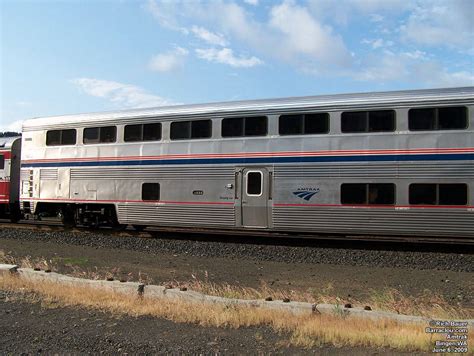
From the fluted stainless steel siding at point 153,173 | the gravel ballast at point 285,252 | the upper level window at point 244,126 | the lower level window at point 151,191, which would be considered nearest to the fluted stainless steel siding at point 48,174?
the fluted stainless steel siding at point 153,173

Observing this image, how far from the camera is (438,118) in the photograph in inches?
416

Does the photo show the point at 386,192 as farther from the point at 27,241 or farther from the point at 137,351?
the point at 27,241

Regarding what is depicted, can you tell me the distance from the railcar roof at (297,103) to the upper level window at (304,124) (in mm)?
240

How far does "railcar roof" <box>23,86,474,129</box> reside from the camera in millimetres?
10660

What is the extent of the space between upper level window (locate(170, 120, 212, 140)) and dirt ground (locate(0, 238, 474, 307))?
3.76 meters

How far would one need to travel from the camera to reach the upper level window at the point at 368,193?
36.0 feet

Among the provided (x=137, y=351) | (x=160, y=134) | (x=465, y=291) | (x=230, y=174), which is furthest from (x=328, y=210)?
(x=137, y=351)

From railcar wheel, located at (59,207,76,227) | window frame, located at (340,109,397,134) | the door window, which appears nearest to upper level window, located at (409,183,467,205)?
window frame, located at (340,109,397,134)

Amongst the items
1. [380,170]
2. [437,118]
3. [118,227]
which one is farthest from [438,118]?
[118,227]

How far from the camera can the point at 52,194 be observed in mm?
14828

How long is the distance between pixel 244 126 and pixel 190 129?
167 centimetres

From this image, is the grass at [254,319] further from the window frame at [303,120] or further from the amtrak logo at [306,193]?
the window frame at [303,120]

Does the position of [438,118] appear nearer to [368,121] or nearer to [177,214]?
[368,121]

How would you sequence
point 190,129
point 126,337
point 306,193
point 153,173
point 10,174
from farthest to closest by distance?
point 10,174 → point 153,173 → point 190,129 → point 306,193 → point 126,337
